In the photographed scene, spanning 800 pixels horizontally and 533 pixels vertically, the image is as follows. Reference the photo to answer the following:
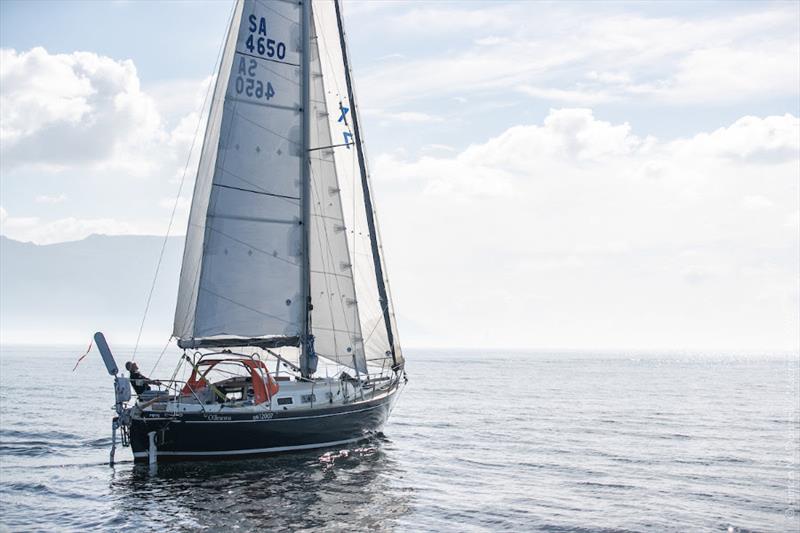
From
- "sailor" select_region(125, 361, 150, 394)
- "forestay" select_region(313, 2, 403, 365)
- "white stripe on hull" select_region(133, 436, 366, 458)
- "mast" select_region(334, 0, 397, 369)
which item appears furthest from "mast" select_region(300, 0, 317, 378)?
"sailor" select_region(125, 361, 150, 394)

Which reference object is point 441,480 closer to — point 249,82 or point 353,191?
point 353,191

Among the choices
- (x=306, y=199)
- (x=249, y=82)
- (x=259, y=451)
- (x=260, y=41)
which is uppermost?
(x=260, y=41)

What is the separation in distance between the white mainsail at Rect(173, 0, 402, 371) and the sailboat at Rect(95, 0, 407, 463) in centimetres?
5

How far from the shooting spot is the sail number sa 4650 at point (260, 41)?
32031mm

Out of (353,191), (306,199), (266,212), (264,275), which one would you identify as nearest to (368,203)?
(353,191)

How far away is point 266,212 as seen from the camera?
31.9 m

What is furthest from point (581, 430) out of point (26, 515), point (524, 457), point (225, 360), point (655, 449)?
point (26, 515)

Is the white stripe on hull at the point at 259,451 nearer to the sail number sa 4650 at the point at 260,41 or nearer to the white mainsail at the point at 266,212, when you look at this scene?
the white mainsail at the point at 266,212

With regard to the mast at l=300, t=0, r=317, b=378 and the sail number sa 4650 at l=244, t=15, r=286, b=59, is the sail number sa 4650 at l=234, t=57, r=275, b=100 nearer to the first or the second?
the sail number sa 4650 at l=244, t=15, r=286, b=59

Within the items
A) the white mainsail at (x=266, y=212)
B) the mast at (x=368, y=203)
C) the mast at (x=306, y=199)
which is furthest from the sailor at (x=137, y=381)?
the mast at (x=368, y=203)

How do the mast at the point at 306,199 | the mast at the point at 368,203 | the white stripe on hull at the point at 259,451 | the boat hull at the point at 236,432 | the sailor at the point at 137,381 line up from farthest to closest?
the mast at the point at 368,203, the mast at the point at 306,199, the sailor at the point at 137,381, the white stripe on hull at the point at 259,451, the boat hull at the point at 236,432

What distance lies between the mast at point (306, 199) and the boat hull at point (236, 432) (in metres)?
2.46

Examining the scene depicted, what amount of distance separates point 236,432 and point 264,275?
648 cm

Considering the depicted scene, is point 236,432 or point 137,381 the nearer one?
point 236,432
